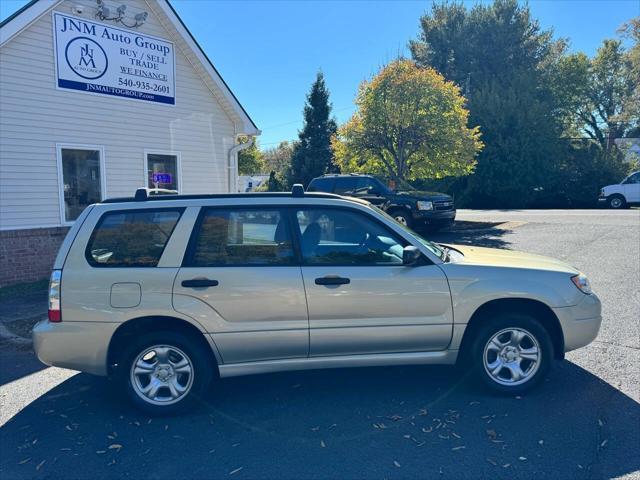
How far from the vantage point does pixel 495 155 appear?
2880cm

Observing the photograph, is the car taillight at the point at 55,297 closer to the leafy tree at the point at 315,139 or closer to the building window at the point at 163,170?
the building window at the point at 163,170

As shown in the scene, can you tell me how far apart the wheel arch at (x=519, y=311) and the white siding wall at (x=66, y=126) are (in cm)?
Result: 828

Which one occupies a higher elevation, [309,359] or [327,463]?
[309,359]

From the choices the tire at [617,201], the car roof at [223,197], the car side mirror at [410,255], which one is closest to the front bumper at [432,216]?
the car roof at [223,197]

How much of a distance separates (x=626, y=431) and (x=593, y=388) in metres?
0.71

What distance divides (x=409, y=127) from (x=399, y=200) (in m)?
3.97

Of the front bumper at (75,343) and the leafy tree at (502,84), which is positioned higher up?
the leafy tree at (502,84)

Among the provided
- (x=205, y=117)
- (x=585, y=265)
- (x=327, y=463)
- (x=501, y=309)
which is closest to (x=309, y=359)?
(x=327, y=463)

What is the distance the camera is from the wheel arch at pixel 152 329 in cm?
388

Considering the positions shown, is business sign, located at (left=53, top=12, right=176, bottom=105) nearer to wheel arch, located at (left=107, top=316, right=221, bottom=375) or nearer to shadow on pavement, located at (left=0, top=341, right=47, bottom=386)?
shadow on pavement, located at (left=0, top=341, right=47, bottom=386)

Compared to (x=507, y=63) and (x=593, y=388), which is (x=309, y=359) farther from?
(x=507, y=63)

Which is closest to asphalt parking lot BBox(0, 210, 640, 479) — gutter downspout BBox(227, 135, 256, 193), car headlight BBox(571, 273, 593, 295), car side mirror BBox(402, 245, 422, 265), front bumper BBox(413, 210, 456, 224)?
car headlight BBox(571, 273, 593, 295)

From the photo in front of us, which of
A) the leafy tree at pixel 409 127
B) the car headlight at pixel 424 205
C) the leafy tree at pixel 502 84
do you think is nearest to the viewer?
the car headlight at pixel 424 205

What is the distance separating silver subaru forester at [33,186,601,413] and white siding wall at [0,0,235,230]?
5.97 metres
